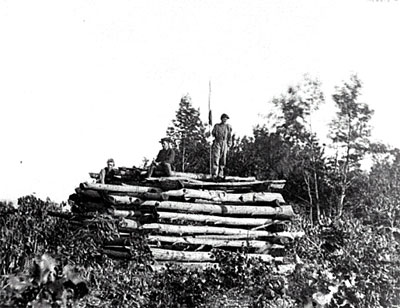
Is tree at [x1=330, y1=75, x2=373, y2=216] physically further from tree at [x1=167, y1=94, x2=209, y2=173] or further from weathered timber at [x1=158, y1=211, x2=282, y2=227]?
weathered timber at [x1=158, y1=211, x2=282, y2=227]

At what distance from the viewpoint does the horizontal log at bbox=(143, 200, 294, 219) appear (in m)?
12.5

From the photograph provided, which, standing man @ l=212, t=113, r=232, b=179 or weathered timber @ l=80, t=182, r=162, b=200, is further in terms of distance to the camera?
standing man @ l=212, t=113, r=232, b=179

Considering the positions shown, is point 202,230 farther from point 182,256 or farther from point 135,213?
point 135,213

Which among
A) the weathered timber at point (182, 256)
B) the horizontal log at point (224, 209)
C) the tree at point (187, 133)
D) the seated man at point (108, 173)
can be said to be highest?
the tree at point (187, 133)

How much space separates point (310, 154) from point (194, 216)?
31.8 m

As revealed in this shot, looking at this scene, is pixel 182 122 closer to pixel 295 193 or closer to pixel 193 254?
pixel 295 193

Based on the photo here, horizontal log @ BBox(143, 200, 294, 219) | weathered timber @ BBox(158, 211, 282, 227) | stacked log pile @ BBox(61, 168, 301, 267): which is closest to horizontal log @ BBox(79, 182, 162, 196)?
stacked log pile @ BBox(61, 168, 301, 267)

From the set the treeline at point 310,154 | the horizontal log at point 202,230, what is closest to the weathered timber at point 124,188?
the horizontal log at point 202,230

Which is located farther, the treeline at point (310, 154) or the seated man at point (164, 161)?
the treeline at point (310, 154)

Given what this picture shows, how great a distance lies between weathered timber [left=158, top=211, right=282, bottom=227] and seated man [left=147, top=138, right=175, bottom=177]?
6.80 feet

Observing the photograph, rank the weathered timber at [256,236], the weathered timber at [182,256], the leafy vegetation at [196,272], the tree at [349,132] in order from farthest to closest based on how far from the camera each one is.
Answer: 1. the tree at [349,132]
2. the weathered timber at [256,236]
3. the weathered timber at [182,256]
4. the leafy vegetation at [196,272]

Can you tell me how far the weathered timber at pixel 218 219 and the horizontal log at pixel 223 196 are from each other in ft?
1.32

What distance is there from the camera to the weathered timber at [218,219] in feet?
41.0

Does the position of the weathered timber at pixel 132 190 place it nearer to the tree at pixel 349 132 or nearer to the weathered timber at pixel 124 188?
the weathered timber at pixel 124 188
